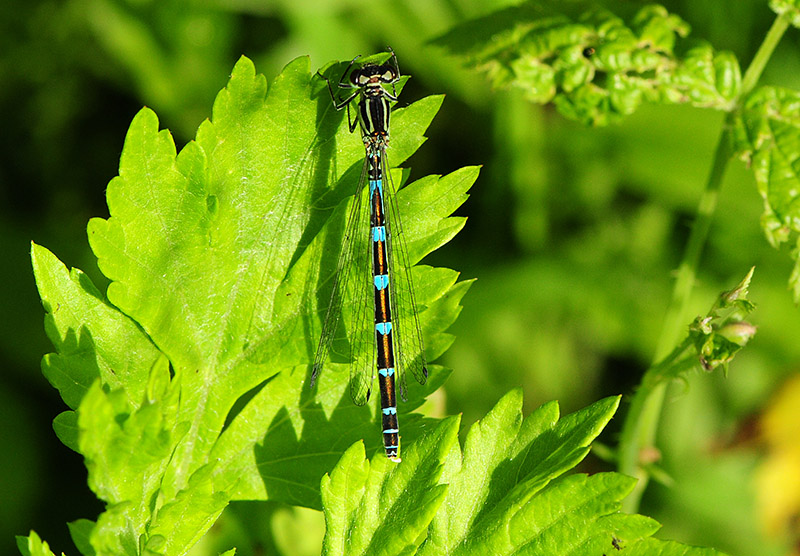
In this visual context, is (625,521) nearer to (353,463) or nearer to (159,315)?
(353,463)

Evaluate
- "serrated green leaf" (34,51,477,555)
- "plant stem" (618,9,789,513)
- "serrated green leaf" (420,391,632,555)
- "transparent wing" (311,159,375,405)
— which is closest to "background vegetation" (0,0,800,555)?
"plant stem" (618,9,789,513)

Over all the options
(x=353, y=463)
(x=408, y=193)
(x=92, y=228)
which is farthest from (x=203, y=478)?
(x=408, y=193)

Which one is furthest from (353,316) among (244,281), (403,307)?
(244,281)

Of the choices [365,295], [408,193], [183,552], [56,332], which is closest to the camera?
[183,552]

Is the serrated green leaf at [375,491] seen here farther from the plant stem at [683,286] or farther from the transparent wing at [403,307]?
the plant stem at [683,286]

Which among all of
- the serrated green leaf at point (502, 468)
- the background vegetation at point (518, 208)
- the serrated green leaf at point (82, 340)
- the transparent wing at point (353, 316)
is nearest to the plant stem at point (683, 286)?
the serrated green leaf at point (502, 468)

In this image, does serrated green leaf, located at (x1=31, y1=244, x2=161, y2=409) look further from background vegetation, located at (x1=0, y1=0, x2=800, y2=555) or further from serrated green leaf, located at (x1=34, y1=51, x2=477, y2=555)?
background vegetation, located at (x1=0, y1=0, x2=800, y2=555)

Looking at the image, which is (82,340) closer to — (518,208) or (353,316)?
(353,316)
